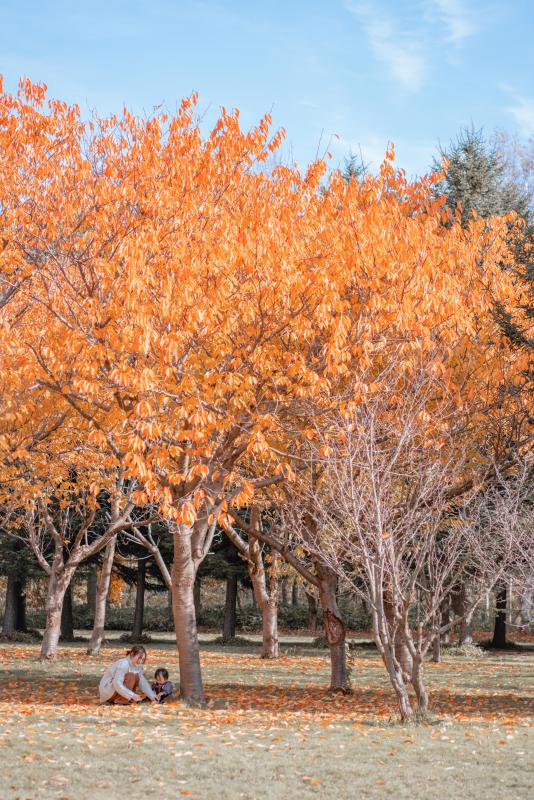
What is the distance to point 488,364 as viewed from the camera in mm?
13633

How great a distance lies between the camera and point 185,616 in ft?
40.5

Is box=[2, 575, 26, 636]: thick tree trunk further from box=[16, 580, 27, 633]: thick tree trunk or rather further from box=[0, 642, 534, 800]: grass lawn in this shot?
box=[0, 642, 534, 800]: grass lawn

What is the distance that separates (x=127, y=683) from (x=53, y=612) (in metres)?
10.5

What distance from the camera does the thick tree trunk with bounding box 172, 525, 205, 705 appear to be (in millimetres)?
12102

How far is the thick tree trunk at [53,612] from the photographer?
20766 millimetres

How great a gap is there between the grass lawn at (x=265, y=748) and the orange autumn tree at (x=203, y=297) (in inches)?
87.8

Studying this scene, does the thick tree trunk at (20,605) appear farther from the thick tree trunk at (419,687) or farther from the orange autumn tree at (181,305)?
the thick tree trunk at (419,687)

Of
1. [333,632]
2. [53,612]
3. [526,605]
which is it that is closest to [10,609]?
[53,612]

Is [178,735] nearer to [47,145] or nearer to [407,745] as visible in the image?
[407,745]

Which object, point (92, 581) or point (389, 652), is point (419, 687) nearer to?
point (389, 652)

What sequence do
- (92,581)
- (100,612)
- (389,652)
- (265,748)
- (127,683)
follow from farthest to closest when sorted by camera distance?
(92,581) < (100,612) < (127,683) < (389,652) < (265,748)

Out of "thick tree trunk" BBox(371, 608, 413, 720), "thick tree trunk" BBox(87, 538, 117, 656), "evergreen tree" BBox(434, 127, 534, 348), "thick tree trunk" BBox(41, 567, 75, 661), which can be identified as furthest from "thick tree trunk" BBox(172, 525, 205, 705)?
"evergreen tree" BBox(434, 127, 534, 348)

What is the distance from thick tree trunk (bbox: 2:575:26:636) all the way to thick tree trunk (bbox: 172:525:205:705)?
63.7 ft

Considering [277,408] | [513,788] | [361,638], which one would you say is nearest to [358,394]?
[277,408]
